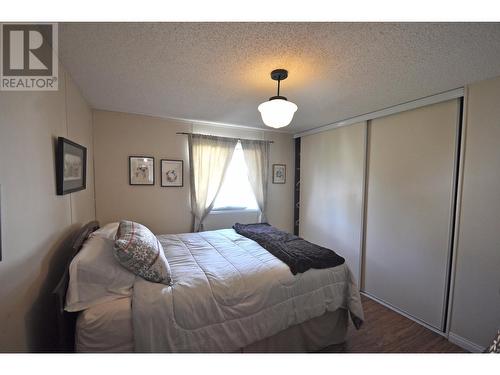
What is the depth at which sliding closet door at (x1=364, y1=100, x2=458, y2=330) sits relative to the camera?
2.02m

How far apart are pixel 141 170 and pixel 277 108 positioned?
219cm

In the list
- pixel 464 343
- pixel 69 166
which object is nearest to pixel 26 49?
pixel 69 166

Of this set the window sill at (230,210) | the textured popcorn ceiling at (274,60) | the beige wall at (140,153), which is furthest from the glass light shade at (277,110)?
the window sill at (230,210)

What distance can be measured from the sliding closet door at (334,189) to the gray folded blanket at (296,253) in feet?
3.68

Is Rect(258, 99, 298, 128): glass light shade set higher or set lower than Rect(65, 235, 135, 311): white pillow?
higher

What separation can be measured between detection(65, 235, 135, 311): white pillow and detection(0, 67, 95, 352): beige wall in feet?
0.62

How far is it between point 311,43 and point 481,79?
1594 millimetres

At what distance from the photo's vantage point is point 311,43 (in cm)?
130

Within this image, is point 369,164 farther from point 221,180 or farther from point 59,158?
point 59,158

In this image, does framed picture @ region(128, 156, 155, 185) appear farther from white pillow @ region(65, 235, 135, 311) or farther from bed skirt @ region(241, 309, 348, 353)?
bed skirt @ region(241, 309, 348, 353)

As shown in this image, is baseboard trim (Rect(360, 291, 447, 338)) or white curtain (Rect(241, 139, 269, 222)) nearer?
baseboard trim (Rect(360, 291, 447, 338))

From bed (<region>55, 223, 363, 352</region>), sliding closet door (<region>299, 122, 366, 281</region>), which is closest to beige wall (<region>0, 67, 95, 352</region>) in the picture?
bed (<region>55, 223, 363, 352</region>)

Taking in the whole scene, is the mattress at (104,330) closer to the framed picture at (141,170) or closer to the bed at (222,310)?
the bed at (222,310)
